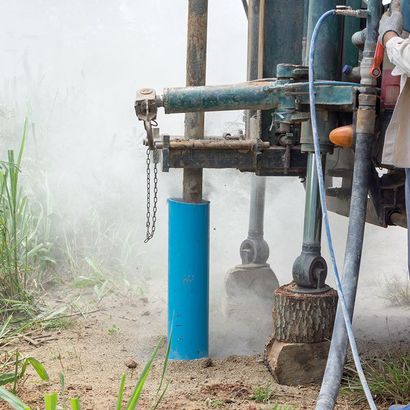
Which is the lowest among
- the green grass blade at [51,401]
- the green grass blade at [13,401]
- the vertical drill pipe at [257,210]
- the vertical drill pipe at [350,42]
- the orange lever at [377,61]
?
the green grass blade at [13,401]

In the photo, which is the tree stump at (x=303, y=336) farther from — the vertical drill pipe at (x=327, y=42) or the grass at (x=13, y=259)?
the grass at (x=13, y=259)

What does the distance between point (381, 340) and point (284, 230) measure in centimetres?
258

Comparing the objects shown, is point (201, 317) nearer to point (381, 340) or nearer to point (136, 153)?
point (381, 340)

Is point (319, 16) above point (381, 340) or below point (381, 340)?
above

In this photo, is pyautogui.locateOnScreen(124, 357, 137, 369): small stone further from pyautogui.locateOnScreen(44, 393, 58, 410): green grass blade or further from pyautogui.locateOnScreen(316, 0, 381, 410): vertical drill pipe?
pyautogui.locateOnScreen(44, 393, 58, 410): green grass blade

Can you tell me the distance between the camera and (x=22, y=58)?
970 cm

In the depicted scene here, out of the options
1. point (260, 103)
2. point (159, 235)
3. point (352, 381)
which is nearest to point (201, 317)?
point (352, 381)

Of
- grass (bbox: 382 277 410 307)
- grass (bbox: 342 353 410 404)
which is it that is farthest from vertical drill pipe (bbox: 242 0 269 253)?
grass (bbox: 342 353 410 404)

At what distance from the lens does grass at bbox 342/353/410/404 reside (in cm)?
382

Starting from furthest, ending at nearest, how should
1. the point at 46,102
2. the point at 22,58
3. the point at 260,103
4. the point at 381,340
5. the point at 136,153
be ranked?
the point at 22,58 < the point at 46,102 < the point at 136,153 < the point at 381,340 < the point at 260,103

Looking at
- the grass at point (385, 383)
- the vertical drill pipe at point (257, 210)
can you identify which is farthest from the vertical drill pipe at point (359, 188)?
the vertical drill pipe at point (257, 210)

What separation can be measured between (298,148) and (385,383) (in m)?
1.39

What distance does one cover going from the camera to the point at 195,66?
15.1ft

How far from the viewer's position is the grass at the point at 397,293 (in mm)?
6066
